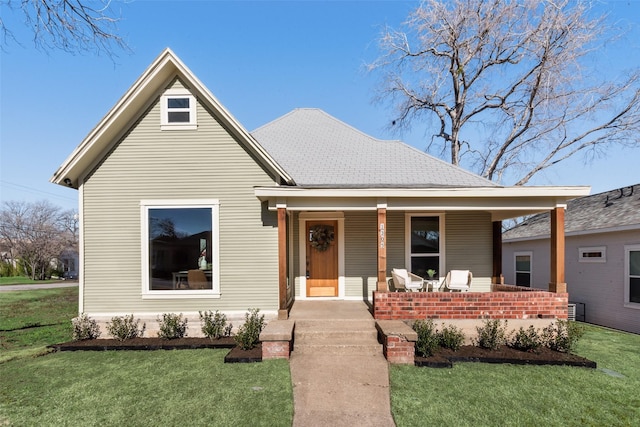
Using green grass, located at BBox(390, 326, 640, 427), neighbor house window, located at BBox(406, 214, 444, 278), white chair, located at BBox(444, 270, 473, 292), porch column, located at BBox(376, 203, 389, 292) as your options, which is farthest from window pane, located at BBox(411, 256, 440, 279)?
green grass, located at BBox(390, 326, 640, 427)

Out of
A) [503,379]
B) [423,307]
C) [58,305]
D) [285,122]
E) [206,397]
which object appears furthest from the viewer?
[58,305]

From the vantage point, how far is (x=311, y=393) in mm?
4793

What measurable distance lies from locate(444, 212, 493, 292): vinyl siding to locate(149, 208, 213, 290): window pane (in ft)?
21.4

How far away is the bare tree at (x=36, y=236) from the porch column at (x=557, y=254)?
38.5 m

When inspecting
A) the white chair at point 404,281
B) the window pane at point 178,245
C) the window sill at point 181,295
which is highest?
the window pane at point 178,245

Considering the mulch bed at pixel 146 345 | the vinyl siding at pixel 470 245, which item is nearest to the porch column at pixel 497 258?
the vinyl siding at pixel 470 245

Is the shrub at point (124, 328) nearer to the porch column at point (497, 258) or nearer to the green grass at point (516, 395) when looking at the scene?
the green grass at point (516, 395)

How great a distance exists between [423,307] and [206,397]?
458cm

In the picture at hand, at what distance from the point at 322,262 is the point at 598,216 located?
10027 mm

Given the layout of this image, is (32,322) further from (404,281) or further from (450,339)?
(450,339)

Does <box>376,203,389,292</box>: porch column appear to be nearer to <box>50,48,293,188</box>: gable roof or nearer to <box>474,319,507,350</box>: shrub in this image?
<box>474,319,507,350</box>: shrub

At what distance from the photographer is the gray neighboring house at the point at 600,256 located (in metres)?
9.91

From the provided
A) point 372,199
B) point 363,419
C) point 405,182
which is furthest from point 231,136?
point 363,419

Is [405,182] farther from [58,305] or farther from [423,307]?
[58,305]
